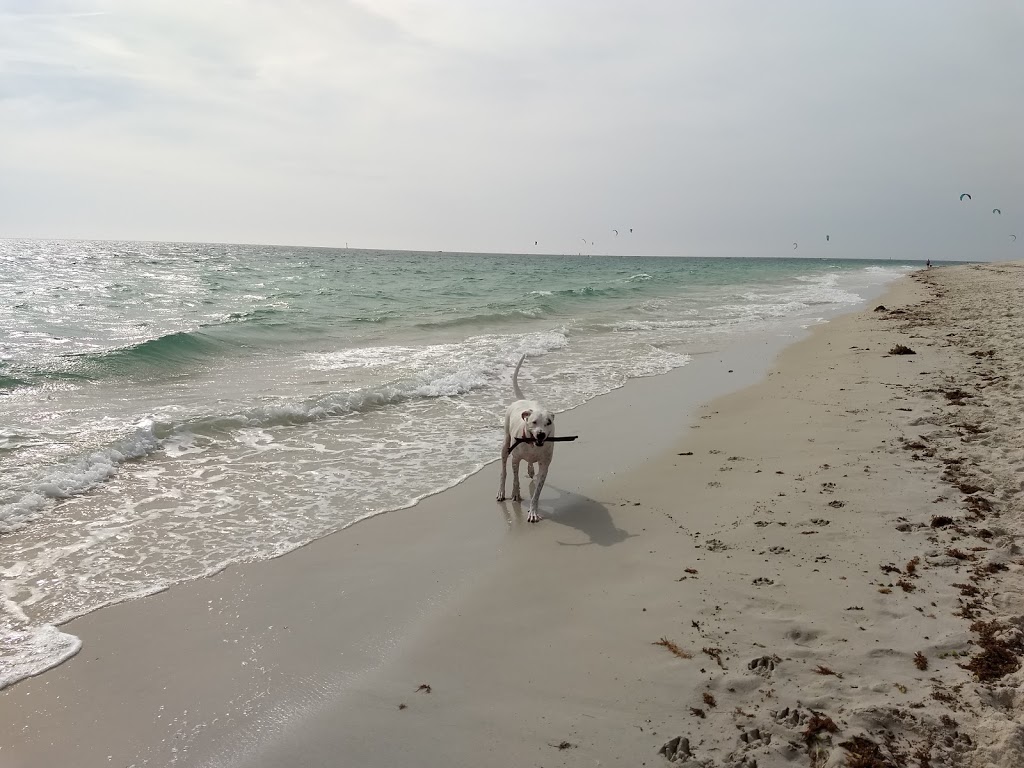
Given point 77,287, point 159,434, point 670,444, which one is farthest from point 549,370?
point 77,287

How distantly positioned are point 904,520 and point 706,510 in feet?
5.38

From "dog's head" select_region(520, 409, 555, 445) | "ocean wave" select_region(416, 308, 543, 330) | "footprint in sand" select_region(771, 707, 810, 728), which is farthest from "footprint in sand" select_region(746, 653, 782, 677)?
"ocean wave" select_region(416, 308, 543, 330)

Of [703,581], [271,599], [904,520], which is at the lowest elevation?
[271,599]

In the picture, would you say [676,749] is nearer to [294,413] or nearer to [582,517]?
[582,517]

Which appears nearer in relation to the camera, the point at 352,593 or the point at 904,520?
the point at 352,593

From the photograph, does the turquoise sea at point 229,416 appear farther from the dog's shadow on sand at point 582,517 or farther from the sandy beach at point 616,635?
the dog's shadow on sand at point 582,517

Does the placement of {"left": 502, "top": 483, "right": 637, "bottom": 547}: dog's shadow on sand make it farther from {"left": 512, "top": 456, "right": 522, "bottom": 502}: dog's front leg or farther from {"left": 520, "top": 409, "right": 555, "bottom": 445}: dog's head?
{"left": 520, "top": 409, "right": 555, "bottom": 445}: dog's head

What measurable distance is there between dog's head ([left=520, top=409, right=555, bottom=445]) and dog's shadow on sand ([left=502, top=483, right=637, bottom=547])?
810 millimetres

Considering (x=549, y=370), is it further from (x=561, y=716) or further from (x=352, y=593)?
(x=561, y=716)

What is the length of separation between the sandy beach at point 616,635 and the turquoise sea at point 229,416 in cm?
59

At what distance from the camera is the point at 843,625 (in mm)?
3842

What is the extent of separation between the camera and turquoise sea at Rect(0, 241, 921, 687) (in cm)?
542

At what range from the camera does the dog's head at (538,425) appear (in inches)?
243

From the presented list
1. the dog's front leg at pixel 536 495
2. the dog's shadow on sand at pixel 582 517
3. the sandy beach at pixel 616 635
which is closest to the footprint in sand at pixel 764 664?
the sandy beach at pixel 616 635
